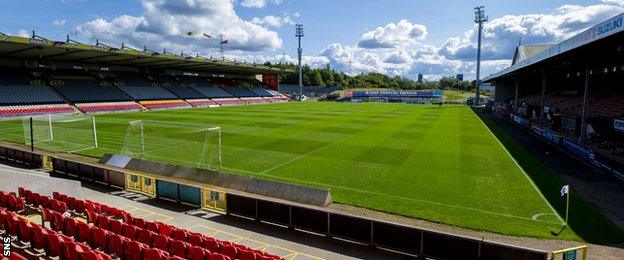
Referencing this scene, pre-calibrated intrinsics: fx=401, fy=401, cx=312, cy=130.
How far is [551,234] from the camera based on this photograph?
40.1ft

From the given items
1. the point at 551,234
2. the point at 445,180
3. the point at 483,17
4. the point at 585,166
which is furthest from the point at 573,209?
the point at 483,17

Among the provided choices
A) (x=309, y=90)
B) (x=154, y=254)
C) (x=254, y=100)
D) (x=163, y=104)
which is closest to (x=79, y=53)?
(x=163, y=104)

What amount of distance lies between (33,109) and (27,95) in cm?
418

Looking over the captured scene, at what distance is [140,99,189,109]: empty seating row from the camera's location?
61.7 m

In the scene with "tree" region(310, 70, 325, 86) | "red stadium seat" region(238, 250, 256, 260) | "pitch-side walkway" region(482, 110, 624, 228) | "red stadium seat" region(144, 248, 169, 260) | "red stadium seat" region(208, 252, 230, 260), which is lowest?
"pitch-side walkway" region(482, 110, 624, 228)

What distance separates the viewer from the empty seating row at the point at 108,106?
52772mm

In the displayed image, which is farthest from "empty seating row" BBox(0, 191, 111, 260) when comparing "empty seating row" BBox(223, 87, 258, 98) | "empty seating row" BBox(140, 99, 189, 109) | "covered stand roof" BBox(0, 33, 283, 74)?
"empty seating row" BBox(223, 87, 258, 98)

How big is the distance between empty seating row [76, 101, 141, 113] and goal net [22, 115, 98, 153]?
64.9 ft

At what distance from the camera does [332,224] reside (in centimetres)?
1119

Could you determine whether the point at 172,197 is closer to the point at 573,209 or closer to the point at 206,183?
the point at 206,183

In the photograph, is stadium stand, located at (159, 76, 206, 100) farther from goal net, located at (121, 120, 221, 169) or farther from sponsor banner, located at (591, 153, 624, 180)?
sponsor banner, located at (591, 153, 624, 180)

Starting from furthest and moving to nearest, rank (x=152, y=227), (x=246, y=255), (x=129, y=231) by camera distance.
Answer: (x=152, y=227), (x=129, y=231), (x=246, y=255)

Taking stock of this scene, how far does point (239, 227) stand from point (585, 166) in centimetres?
2020

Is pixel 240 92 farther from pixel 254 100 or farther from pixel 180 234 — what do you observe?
pixel 180 234
